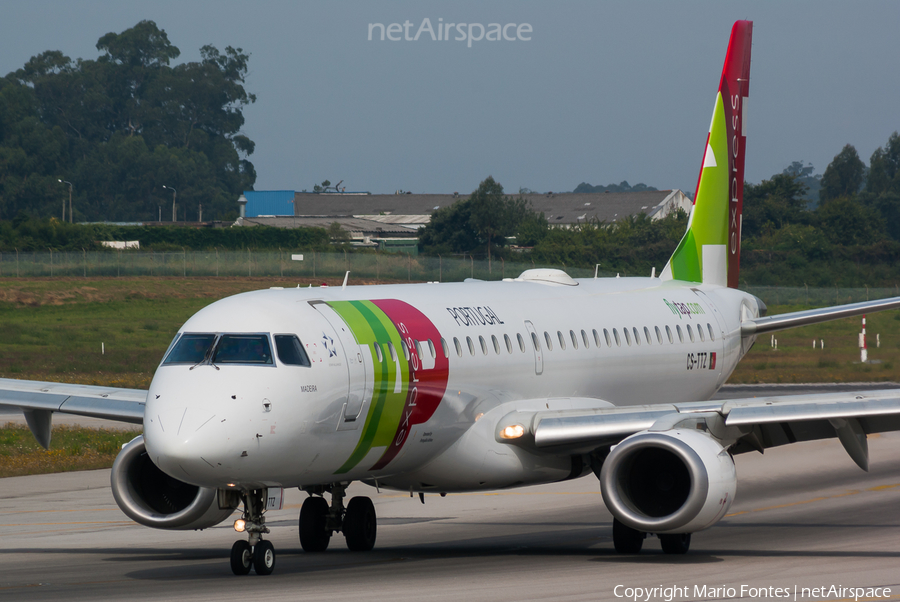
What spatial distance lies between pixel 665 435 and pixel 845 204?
106262 millimetres

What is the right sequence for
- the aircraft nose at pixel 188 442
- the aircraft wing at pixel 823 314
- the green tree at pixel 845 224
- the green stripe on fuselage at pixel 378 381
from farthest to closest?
the green tree at pixel 845 224
the aircraft wing at pixel 823 314
the green stripe on fuselage at pixel 378 381
the aircraft nose at pixel 188 442

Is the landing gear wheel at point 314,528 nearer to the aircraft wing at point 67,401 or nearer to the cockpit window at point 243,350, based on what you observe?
the aircraft wing at point 67,401

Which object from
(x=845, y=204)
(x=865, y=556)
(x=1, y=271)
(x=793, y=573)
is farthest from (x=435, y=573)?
(x=845, y=204)

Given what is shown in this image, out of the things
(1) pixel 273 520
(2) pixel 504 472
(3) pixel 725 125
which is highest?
(3) pixel 725 125

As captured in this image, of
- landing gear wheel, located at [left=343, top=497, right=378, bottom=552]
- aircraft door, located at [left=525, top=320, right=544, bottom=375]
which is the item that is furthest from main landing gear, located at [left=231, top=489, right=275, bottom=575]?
aircraft door, located at [left=525, top=320, right=544, bottom=375]

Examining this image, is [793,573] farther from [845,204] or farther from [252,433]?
[845,204]

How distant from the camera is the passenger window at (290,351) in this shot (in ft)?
54.1

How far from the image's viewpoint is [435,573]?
1758 centimetres

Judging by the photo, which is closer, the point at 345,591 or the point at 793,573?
the point at 345,591

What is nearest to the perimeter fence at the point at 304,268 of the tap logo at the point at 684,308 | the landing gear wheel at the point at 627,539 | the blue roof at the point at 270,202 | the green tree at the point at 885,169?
the tap logo at the point at 684,308

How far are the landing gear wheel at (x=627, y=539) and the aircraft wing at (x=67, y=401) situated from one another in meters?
7.72

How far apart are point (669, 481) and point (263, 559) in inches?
236

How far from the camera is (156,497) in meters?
19.5

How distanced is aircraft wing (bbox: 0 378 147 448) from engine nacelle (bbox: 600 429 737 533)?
25.3ft
